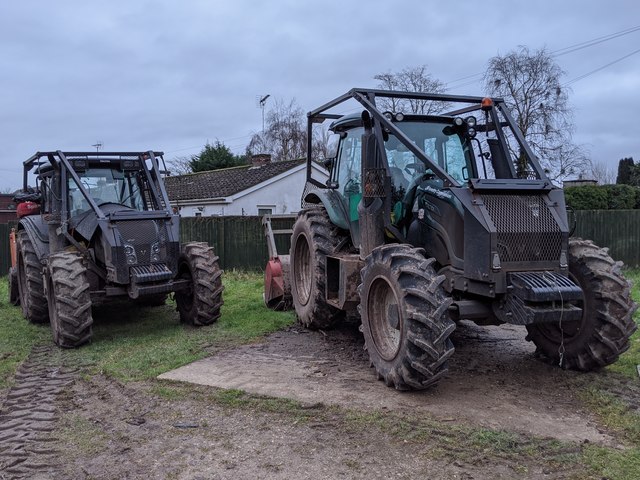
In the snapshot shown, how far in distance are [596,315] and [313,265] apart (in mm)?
3167

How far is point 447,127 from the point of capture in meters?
6.50

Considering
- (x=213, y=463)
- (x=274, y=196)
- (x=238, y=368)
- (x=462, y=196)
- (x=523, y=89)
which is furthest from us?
(x=523, y=89)

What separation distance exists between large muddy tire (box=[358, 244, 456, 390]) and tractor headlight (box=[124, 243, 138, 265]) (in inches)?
133

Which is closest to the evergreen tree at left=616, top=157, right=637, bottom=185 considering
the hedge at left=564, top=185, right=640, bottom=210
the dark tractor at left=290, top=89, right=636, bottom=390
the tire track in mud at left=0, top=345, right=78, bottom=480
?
the hedge at left=564, top=185, right=640, bottom=210

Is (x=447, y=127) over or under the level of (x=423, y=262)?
over

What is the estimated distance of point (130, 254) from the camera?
7555mm

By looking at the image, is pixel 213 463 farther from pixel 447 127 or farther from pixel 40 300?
pixel 40 300

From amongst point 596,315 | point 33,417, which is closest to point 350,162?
point 596,315

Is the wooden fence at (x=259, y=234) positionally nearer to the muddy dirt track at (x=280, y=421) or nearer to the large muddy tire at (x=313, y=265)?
the large muddy tire at (x=313, y=265)

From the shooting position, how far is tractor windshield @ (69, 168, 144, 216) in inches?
331

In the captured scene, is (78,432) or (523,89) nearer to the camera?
(78,432)

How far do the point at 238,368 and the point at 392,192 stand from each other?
7.74 feet

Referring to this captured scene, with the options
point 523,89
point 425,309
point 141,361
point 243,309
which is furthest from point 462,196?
point 523,89

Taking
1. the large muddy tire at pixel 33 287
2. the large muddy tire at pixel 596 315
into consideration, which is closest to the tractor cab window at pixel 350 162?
the large muddy tire at pixel 596 315
